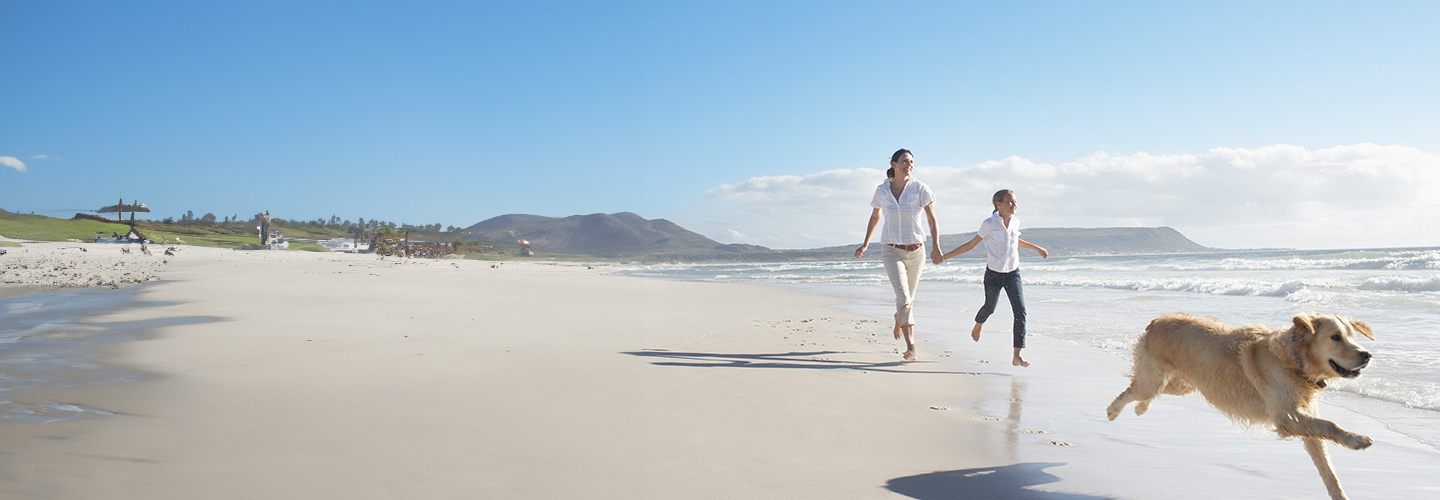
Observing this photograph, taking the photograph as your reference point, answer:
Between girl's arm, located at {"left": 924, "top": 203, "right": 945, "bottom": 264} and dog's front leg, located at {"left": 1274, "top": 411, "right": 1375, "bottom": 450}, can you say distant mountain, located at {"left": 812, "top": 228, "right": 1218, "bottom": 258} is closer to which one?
girl's arm, located at {"left": 924, "top": 203, "right": 945, "bottom": 264}

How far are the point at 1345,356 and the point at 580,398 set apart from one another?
11.4 ft

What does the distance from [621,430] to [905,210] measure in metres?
3.71

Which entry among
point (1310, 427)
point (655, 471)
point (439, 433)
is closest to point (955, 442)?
point (1310, 427)

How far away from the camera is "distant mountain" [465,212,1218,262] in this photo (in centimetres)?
6519

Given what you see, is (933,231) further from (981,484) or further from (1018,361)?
(981,484)

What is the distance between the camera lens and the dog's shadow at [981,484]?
247cm

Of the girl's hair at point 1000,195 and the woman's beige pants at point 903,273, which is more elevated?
the girl's hair at point 1000,195

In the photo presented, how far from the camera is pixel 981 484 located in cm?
261

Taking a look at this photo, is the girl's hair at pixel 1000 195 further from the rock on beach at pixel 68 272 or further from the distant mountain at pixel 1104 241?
the distant mountain at pixel 1104 241

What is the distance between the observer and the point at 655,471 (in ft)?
8.53

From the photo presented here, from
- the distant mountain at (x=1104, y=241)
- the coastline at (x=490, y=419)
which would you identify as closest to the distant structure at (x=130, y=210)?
the coastline at (x=490, y=419)

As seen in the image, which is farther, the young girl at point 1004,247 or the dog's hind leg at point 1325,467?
the young girl at point 1004,247

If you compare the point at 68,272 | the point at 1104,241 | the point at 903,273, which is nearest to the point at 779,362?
the point at 903,273

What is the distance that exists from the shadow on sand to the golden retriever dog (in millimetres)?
2199
